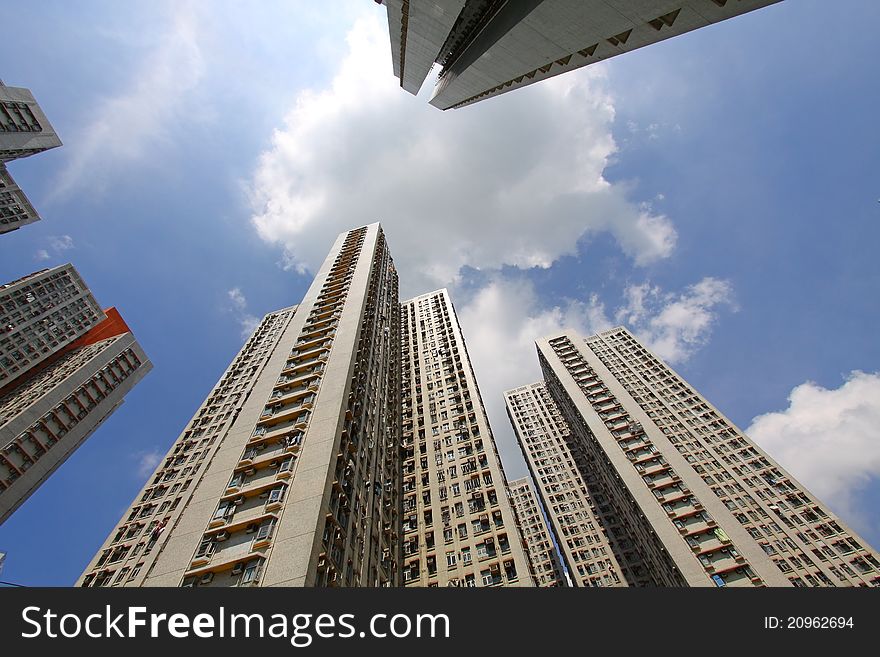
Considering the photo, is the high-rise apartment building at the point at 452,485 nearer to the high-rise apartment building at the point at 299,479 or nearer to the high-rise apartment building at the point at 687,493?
the high-rise apartment building at the point at 299,479

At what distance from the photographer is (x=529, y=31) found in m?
21.6

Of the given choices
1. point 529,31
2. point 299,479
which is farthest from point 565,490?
point 529,31

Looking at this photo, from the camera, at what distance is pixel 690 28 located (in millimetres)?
18641

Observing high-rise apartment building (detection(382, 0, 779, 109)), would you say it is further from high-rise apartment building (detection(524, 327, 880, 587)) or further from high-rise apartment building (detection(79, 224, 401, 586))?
high-rise apartment building (detection(524, 327, 880, 587))

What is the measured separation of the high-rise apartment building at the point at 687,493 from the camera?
39.5 m

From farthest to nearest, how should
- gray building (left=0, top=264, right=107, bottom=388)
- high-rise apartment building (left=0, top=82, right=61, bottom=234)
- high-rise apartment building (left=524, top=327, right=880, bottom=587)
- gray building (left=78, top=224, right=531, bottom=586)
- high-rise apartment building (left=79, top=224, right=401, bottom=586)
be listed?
high-rise apartment building (left=0, top=82, right=61, bottom=234) → gray building (left=0, top=264, right=107, bottom=388) → high-rise apartment building (left=524, top=327, right=880, bottom=587) → gray building (left=78, top=224, right=531, bottom=586) → high-rise apartment building (left=79, top=224, right=401, bottom=586)

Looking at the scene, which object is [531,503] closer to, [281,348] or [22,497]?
[281,348]

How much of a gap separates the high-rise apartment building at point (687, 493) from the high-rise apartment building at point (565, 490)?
162 cm

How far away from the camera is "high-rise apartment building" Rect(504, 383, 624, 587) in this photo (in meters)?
63.8

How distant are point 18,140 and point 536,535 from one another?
115m

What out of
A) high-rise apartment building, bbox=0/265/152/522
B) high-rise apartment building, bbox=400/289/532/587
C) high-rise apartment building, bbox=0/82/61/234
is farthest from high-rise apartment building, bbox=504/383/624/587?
high-rise apartment building, bbox=0/82/61/234

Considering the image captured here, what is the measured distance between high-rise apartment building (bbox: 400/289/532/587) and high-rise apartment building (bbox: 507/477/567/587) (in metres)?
22.4

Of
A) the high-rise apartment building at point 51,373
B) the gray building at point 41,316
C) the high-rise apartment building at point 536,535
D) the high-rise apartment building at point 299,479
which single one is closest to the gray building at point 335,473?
the high-rise apartment building at point 299,479

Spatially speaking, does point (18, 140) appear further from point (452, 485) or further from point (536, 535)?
point (536, 535)
